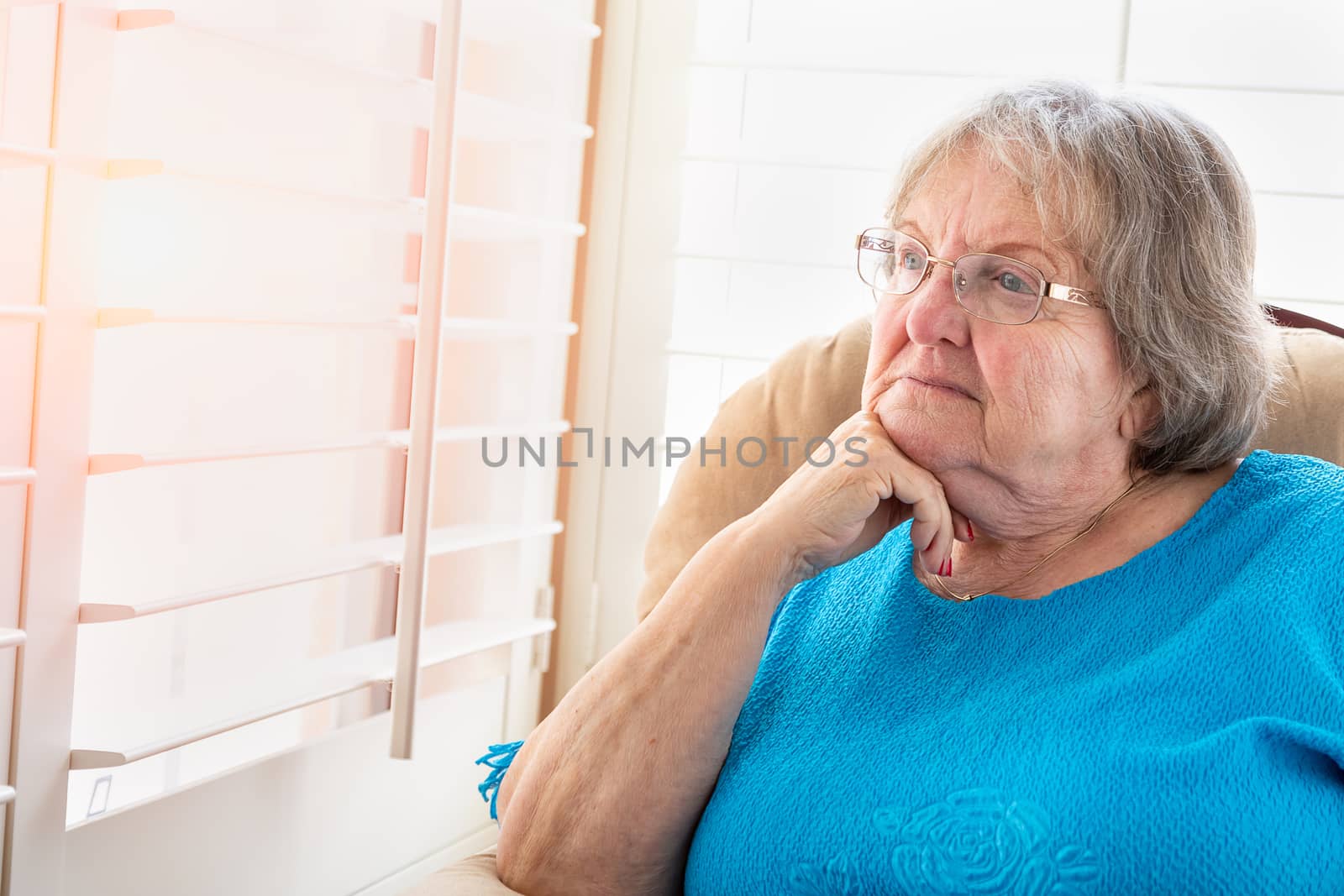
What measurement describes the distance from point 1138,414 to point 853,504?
318 mm

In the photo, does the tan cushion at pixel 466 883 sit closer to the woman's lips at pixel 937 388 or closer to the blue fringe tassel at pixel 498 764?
the blue fringe tassel at pixel 498 764

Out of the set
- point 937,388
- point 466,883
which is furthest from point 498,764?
point 937,388

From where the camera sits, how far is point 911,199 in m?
1.37

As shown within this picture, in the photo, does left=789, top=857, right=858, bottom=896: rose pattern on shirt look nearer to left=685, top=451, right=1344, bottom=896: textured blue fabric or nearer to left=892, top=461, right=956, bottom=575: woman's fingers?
left=685, top=451, right=1344, bottom=896: textured blue fabric

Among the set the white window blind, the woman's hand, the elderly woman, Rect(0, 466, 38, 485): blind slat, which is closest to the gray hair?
the elderly woman

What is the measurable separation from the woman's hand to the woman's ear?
8.0 inches

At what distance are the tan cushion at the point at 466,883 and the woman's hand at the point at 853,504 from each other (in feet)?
1.45

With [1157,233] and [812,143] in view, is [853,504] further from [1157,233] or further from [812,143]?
[812,143]

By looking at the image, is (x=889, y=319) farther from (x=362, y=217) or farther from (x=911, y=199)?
(x=362, y=217)

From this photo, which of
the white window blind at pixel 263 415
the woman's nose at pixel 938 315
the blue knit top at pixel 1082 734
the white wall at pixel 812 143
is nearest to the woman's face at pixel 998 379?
the woman's nose at pixel 938 315

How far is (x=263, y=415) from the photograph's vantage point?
5.45 feet

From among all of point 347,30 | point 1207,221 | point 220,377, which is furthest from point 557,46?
point 1207,221

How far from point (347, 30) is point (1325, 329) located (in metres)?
1.40

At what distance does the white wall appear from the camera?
1911 mm
